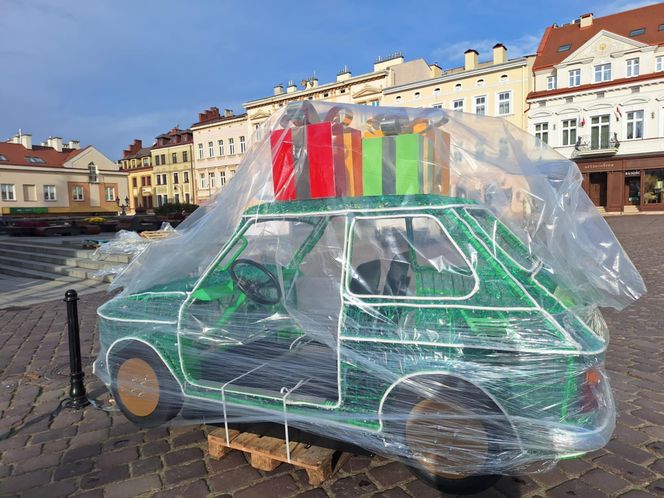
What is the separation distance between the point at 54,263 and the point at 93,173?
4488 cm

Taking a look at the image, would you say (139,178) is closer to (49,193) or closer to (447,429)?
(49,193)

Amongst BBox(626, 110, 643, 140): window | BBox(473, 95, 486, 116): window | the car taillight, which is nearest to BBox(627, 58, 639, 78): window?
BBox(626, 110, 643, 140): window

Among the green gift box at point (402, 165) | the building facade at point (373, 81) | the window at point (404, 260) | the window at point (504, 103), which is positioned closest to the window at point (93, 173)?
the building facade at point (373, 81)

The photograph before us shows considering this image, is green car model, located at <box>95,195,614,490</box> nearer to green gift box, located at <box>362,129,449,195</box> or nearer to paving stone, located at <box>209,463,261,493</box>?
green gift box, located at <box>362,129,449,195</box>

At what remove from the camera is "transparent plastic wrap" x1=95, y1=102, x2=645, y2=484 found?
235cm

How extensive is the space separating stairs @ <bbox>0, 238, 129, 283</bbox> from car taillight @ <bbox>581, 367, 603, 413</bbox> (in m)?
10.1

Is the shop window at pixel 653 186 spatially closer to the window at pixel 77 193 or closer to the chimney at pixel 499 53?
the chimney at pixel 499 53

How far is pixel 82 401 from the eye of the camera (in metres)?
4.02

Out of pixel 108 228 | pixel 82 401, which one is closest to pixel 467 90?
pixel 108 228

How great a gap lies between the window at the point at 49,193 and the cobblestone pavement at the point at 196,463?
170ft

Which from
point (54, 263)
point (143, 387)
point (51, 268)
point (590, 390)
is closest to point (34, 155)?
point (54, 263)

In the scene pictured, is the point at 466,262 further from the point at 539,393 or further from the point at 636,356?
the point at 636,356

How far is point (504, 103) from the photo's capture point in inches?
1319

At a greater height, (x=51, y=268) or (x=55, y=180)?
(x=55, y=180)
